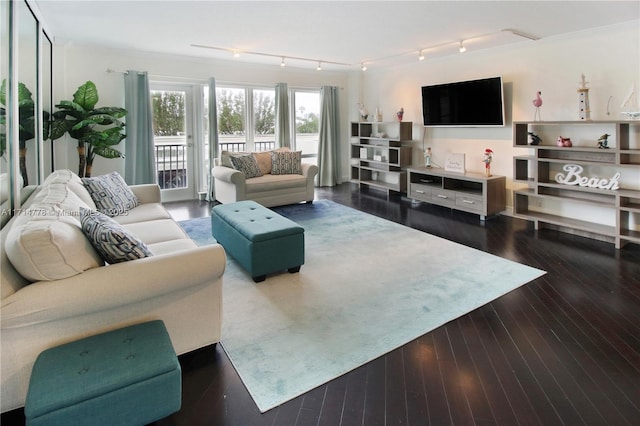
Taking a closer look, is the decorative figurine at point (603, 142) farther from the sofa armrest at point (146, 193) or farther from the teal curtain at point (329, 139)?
the sofa armrest at point (146, 193)

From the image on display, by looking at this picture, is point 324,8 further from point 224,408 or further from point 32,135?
point 224,408

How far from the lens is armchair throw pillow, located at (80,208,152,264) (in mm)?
1982

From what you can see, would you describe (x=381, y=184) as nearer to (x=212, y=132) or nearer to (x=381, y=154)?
(x=381, y=154)

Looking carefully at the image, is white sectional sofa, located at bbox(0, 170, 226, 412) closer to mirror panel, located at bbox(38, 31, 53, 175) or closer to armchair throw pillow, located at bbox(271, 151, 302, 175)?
mirror panel, located at bbox(38, 31, 53, 175)

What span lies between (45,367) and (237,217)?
234 cm

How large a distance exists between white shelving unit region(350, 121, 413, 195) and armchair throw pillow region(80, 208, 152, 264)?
18.2ft

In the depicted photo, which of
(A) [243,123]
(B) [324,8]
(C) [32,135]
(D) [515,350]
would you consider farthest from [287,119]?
(D) [515,350]

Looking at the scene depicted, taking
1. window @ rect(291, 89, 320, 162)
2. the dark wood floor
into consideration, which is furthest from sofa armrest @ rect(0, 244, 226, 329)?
window @ rect(291, 89, 320, 162)

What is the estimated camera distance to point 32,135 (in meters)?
3.66

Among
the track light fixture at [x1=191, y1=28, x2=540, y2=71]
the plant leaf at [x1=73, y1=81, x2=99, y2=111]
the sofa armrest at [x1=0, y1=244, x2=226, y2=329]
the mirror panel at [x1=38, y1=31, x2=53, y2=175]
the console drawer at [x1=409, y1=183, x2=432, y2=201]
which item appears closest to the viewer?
the sofa armrest at [x1=0, y1=244, x2=226, y2=329]

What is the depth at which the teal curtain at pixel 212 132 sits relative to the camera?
666 cm

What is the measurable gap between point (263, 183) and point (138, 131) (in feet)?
6.60

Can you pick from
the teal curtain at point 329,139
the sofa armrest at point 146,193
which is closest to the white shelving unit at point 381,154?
the teal curtain at point 329,139

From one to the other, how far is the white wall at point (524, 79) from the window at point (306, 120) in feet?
4.62
